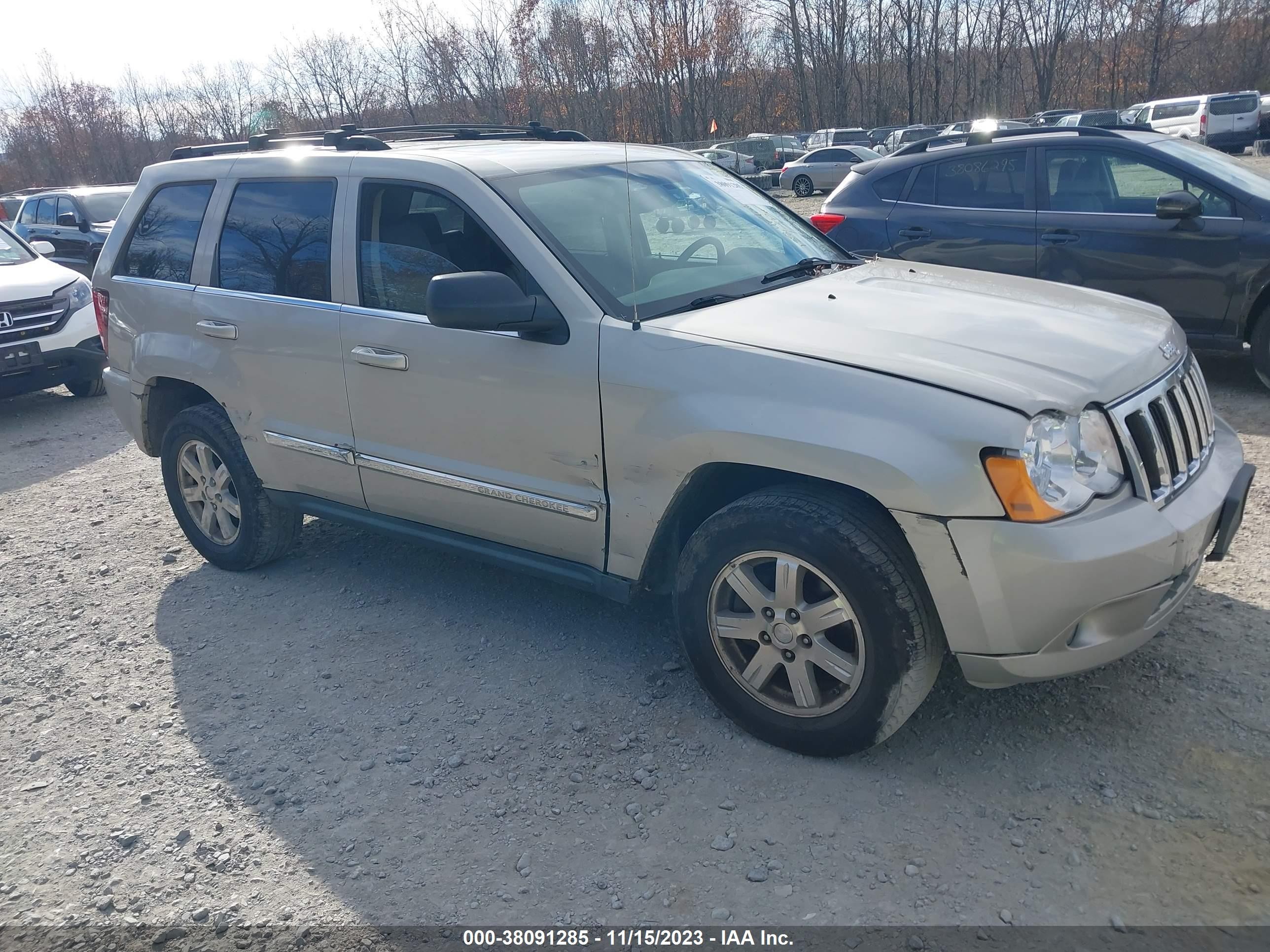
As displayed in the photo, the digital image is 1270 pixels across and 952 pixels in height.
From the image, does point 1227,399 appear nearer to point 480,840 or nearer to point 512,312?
point 512,312

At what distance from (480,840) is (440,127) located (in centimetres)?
365

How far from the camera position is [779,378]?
296 cm

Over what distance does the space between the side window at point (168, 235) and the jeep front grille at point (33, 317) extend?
4.25 meters

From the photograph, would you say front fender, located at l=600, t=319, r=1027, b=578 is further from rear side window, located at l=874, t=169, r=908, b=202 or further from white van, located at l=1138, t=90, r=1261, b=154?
white van, located at l=1138, t=90, r=1261, b=154

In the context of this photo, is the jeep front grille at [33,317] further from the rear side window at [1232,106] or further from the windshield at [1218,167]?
the rear side window at [1232,106]

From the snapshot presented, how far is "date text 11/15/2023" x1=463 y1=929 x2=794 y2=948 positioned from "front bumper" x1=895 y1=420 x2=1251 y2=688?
37.6 inches

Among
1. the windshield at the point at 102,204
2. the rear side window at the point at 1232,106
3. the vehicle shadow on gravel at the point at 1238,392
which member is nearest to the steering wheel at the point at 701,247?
the vehicle shadow on gravel at the point at 1238,392

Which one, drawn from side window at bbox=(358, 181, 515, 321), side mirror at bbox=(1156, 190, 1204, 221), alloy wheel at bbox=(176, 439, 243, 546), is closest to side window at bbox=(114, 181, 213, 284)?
alloy wheel at bbox=(176, 439, 243, 546)

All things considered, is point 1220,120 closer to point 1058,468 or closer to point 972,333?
point 972,333

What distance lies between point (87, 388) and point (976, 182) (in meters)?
8.14

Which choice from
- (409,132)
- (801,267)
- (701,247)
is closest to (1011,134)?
(801,267)

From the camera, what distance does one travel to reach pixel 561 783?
318 cm

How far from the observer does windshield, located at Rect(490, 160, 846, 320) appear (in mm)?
3525

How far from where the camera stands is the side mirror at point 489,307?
324cm
